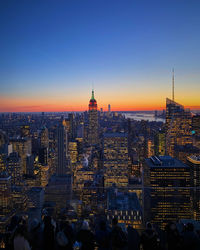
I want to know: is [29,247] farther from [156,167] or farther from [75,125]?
[75,125]

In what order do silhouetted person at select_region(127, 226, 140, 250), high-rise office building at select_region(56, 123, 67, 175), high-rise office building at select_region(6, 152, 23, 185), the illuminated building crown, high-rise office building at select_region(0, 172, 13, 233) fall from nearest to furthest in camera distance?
silhouetted person at select_region(127, 226, 140, 250) < high-rise office building at select_region(0, 172, 13, 233) < high-rise office building at select_region(6, 152, 23, 185) < high-rise office building at select_region(56, 123, 67, 175) < the illuminated building crown

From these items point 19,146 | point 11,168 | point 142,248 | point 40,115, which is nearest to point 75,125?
point 40,115

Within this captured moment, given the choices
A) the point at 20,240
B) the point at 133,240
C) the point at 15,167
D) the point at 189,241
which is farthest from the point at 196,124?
the point at 20,240

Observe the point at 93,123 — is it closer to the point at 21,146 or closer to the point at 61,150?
the point at 61,150

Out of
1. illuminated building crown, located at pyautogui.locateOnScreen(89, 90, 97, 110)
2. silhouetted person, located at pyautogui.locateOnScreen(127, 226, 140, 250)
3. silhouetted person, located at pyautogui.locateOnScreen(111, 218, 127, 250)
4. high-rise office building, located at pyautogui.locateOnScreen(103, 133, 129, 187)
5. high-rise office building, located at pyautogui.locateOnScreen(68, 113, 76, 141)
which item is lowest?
high-rise office building, located at pyautogui.locateOnScreen(103, 133, 129, 187)

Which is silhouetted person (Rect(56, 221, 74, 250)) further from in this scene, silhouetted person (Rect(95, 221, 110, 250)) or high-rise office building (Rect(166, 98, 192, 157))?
high-rise office building (Rect(166, 98, 192, 157))

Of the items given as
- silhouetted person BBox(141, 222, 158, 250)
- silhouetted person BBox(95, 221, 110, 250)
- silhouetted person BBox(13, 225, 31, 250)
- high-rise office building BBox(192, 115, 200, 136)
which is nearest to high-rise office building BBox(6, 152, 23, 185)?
silhouetted person BBox(13, 225, 31, 250)

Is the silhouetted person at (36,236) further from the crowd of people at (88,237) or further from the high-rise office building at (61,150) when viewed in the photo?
the high-rise office building at (61,150)
